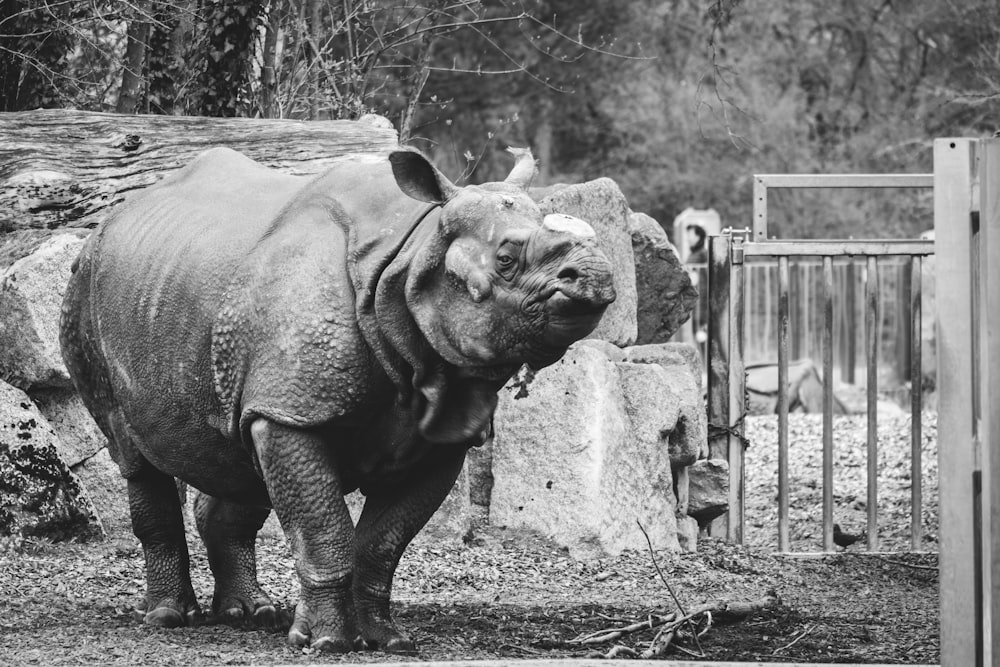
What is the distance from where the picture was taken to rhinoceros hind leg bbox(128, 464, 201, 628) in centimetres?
611

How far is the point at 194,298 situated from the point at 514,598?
2.30 m

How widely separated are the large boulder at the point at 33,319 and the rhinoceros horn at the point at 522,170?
3234 millimetres

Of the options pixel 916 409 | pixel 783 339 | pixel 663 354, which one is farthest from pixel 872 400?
pixel 663 354

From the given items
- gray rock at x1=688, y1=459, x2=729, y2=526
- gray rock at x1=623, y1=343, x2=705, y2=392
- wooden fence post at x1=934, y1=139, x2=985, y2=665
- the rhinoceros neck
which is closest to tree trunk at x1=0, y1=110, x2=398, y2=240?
gray rock at x1=623, y1=343, x2=705, y2=392

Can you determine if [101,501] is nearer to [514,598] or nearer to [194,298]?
[514,598]

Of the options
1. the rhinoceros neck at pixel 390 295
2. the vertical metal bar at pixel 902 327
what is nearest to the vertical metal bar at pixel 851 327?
the vertical metal bar at pixel 902 327

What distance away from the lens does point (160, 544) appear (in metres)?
6.13

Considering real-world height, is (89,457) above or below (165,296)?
below

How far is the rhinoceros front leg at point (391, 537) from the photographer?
548cm

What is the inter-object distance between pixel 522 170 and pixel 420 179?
42 cm

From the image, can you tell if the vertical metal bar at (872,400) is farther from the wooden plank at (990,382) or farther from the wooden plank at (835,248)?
the wooden plank at (990,382)

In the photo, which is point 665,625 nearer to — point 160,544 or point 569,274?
point 569,274

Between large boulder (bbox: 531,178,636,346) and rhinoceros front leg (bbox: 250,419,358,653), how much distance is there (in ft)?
13.4

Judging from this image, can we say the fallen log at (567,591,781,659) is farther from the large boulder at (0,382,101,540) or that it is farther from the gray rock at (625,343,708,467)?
the large boulder at (0,382,101,540)
